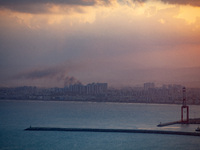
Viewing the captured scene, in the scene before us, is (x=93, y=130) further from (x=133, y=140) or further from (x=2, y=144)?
(x=2, y=144)

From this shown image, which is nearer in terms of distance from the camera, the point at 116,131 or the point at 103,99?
the point at 116,131

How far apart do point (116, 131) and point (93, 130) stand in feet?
3.97

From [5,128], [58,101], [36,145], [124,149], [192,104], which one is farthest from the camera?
[58,101]

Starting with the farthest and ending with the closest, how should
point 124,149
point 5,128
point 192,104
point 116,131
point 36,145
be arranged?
point 192,104
point 5,128
point 116,131
point 36,145
point 124,149

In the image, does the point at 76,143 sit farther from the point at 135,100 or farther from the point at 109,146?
the point at 135,100

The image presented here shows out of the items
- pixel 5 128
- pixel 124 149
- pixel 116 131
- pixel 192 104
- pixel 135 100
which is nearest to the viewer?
pixel 124 149

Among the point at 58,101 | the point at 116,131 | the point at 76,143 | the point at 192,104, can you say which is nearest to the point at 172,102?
the point at 192,104

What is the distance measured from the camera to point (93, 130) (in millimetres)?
19516

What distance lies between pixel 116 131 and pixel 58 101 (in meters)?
43.4

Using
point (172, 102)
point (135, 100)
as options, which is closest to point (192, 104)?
point (172, 102)

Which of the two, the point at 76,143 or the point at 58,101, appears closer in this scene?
the point at 76,143

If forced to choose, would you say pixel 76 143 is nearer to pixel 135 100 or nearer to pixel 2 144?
pixel 2 144

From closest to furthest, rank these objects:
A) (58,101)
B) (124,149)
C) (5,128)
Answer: (124,149) < (5,128) < (58,101)

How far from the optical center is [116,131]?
19375mm
